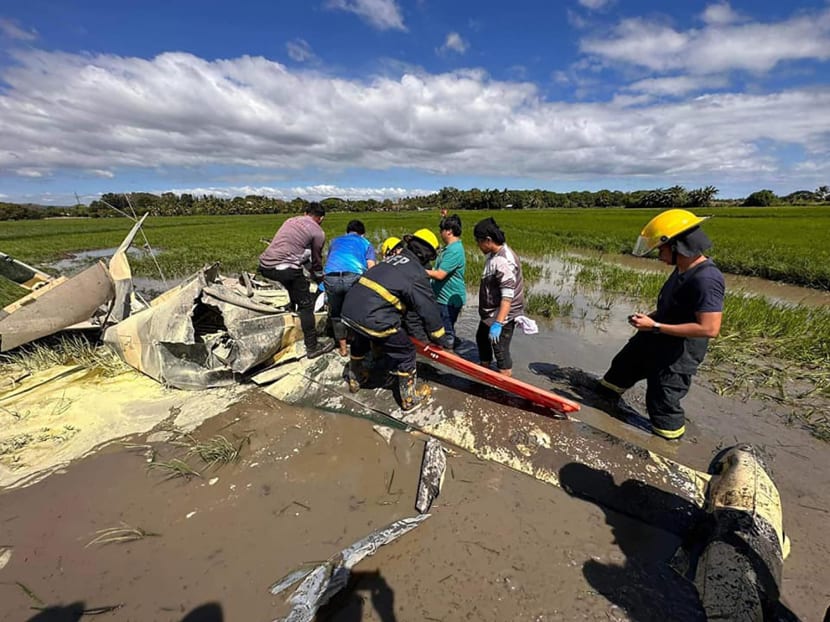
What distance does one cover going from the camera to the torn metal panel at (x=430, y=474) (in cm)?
238

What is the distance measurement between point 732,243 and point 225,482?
61.2 ft

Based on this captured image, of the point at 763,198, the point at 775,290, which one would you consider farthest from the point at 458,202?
the point at 775,290

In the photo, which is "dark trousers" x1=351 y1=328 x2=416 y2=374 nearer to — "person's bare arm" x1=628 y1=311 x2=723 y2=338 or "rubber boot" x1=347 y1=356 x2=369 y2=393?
"rubber boot" x1=347 y1=356 x2=369 y2=393

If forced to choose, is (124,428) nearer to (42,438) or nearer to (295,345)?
(42,438)

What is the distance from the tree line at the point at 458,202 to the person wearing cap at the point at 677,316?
54324mm

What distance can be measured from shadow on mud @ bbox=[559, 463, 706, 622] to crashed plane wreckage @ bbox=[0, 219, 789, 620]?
0.01 meters

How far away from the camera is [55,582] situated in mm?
1926

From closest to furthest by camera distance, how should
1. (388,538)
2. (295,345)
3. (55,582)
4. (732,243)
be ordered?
(55,582) < (388,538) < (295,345) < (732,243)

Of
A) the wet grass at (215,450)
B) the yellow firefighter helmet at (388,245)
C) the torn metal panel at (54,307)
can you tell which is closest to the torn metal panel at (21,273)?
the torn metal panel at (54,307)

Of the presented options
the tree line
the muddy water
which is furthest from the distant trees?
the muddy water

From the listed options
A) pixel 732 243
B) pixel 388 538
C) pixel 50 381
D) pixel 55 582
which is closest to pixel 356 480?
pixel 388 538

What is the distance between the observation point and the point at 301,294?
13.9 feet

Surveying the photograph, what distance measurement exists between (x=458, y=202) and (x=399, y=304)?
87.3 meters

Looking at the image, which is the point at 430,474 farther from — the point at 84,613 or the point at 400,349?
the point at 84,613
